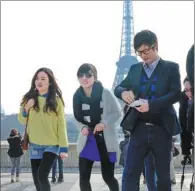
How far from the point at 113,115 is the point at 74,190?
10.3 feet

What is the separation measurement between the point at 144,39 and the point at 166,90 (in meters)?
0.45

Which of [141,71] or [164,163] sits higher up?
[141,71]

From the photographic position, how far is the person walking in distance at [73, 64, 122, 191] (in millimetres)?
4797

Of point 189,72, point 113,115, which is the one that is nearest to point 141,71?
point 189,72

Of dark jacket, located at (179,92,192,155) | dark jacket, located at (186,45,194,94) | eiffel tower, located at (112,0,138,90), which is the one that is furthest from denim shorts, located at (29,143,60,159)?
eiffel tower, located at (112,0,138,90)

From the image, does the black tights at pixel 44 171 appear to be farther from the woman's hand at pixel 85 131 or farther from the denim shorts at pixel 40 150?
the woman's hand at pixel 85 131

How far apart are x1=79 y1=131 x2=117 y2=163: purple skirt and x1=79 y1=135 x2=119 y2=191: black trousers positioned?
1.3 inches

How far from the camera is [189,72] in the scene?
3211mm

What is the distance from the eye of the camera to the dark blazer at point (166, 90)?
375cm

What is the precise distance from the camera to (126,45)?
2881 inches

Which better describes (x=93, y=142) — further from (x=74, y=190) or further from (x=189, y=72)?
(x=74, y=190)

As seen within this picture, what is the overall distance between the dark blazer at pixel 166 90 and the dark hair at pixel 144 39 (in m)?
0.21

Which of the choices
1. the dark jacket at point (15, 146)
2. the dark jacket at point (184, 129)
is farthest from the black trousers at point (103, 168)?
the dark jacket at point (15, 146)

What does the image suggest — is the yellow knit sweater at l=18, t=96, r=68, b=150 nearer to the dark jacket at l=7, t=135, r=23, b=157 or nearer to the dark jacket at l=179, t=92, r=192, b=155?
the dark jacket at l=179, t=92, r=192, b=155
